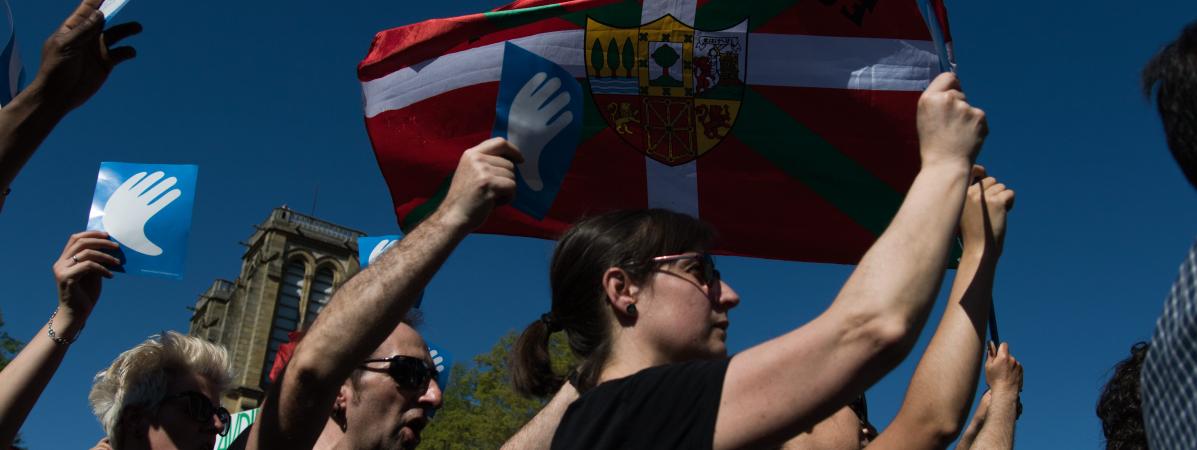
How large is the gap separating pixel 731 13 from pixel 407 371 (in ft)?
8.09

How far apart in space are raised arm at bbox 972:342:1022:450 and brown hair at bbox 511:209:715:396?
132cm

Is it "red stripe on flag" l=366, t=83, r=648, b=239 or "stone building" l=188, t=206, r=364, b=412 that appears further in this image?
"stone building" l=188, t=206, r=364, b=412

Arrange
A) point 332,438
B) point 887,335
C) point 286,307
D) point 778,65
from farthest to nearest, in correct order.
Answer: point 286,307 < point 778,65 < point 332,438 < point 887,335

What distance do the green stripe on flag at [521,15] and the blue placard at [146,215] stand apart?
1.73 metres

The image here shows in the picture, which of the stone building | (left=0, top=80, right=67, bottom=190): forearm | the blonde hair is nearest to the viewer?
(left=0, top=80, right=67, bottom=190): forearm

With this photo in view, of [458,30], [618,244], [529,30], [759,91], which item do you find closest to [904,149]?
[759,91]

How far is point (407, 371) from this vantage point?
3371mm

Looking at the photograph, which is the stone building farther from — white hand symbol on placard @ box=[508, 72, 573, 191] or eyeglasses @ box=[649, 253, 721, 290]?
eyeglasses @ box=[649, 253, 721, 290]

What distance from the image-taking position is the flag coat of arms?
15.7ft

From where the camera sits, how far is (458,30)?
504 centimetres

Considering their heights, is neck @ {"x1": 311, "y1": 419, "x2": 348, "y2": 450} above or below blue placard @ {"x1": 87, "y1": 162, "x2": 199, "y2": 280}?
below

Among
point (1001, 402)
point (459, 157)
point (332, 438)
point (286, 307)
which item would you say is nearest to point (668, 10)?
point (459, 157)

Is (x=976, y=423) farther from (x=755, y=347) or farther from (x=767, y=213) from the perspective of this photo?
(x=755, y=347)

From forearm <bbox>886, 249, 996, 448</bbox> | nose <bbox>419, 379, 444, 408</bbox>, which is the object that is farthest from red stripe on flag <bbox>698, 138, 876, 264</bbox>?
forearm <bbox>886, 249, 996, 448</bbox>
